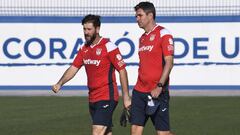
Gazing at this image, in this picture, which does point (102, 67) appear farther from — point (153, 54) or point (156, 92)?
point (156, 92)

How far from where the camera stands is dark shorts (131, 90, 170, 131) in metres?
11.1

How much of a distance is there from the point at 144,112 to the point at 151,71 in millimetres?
550

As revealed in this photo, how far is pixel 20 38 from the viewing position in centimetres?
2502

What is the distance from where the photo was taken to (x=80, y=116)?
1852cm

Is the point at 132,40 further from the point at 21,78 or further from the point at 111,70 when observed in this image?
the point at 111,70

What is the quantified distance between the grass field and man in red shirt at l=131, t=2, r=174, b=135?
167 inches

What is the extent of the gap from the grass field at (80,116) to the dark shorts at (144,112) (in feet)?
13.9

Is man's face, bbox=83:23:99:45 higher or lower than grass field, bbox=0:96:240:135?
higher

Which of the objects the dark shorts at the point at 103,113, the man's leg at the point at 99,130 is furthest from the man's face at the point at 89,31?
the man's leg at the point at 99,130

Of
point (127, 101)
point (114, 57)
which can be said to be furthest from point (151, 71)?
point (114, 57)

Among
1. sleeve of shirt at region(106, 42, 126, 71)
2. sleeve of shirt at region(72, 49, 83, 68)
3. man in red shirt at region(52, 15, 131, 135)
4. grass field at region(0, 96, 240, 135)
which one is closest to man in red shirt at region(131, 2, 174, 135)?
man in red shirt at region(52, 15, 131, 135)

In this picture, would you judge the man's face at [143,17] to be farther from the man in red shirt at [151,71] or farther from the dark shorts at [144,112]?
the dark shorts at [144,112]

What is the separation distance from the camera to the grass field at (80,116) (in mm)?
15906

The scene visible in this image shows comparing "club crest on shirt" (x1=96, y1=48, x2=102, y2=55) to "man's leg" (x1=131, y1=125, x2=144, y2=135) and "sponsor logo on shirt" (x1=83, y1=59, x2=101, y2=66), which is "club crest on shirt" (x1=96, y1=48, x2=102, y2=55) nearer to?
"sponsor logo on shirt" (x1=83, y1=59, x2=101, y2=66)
